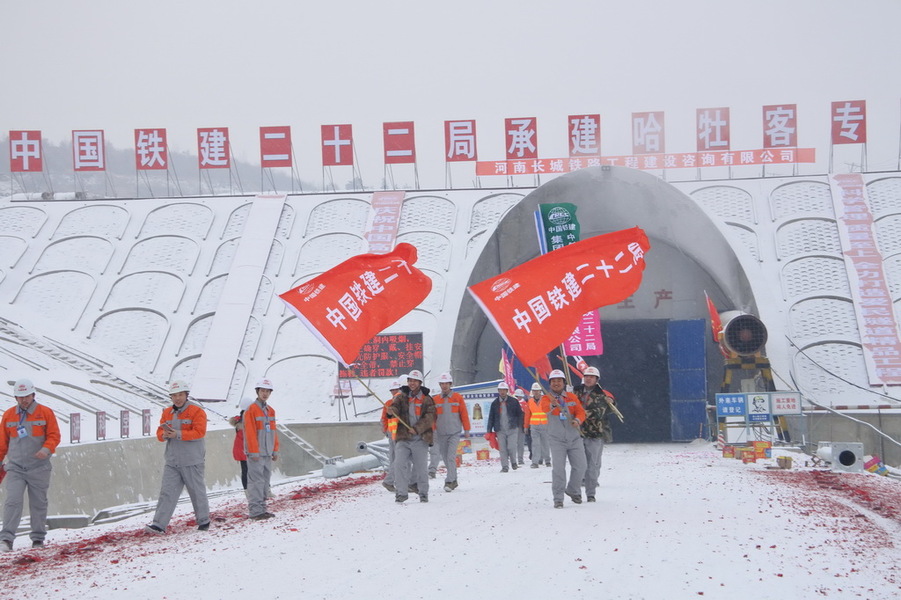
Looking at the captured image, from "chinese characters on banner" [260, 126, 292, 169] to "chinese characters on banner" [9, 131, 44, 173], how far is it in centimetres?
1055

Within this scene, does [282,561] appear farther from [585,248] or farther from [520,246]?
[520,246]

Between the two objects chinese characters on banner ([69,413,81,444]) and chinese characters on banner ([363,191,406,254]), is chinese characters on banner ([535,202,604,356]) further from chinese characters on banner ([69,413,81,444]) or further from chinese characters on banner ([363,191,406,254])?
chinese characters on banner ([69,413,81,444])

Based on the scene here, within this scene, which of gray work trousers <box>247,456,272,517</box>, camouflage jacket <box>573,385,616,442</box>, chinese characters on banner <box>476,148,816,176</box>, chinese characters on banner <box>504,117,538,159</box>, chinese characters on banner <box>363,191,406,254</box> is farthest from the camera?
chinese characters on banner <box>504,117,538,159</box>

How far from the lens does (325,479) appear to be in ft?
61.5

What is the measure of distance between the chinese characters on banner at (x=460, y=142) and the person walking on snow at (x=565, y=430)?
102 ft

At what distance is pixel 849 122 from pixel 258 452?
37002 millimetres

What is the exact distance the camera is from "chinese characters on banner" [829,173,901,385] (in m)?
29.4

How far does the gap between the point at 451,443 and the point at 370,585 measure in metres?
7.19

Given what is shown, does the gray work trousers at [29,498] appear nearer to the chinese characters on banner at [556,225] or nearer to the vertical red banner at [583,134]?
the chinese characters on banner at [556,225]

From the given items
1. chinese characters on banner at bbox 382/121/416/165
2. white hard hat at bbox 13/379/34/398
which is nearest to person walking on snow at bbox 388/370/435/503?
white hard hat at bbox 13/379/34/398

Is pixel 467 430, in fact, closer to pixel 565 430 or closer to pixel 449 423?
pixel 449 423

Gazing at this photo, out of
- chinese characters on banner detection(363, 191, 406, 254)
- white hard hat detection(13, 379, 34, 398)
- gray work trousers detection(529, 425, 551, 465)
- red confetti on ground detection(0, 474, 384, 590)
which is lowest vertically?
gray work trousers detection(529, 425, 551, 465)

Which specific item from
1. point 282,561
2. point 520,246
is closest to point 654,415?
point 520,246

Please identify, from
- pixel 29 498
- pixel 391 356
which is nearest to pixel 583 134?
pixel 391 356
